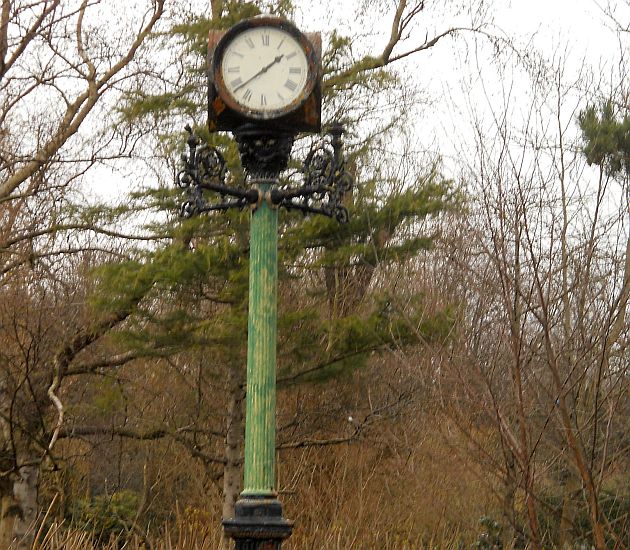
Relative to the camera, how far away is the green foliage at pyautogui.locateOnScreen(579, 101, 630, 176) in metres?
8.21

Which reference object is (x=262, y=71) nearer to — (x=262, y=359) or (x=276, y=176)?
(x=276, y=176)

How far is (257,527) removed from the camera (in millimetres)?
4668

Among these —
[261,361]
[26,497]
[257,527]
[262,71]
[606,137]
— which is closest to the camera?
[257,527]

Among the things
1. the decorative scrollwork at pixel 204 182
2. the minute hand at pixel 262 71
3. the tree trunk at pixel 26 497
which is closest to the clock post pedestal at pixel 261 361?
the decorative scrollwork at pixel 204 182

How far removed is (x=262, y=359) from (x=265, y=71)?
1.35m

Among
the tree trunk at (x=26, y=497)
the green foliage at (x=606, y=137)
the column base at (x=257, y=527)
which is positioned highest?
the green foliage at (x=606, y=137)

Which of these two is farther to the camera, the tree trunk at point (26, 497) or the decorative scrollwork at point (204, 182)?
the tree trunk at point (26, 497)

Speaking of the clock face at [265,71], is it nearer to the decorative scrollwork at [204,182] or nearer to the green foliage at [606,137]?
the decorative scrollwork at [204,182]

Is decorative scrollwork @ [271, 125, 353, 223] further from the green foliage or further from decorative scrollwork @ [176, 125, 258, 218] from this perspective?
the green foliage

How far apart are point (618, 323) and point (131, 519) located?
30.9 ft

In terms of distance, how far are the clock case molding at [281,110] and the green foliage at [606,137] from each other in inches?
109

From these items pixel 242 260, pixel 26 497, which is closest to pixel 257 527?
pixel 242 260

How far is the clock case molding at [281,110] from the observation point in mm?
5078

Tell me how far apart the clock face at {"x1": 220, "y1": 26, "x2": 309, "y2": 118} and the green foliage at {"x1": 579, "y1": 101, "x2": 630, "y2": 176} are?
283cm
